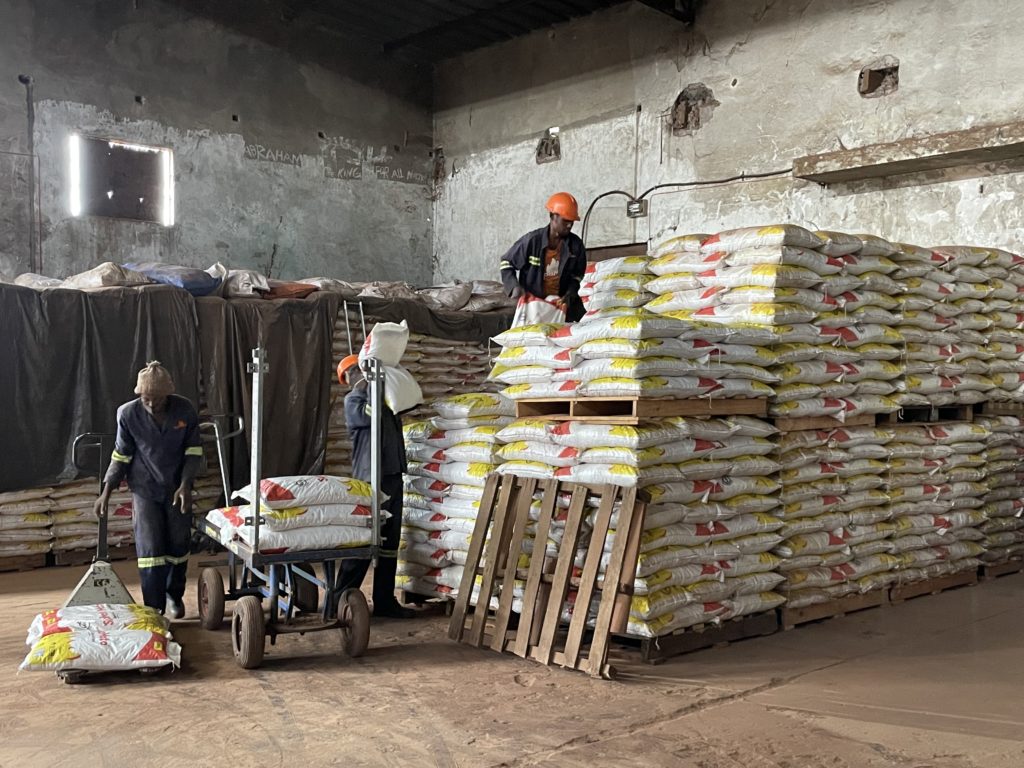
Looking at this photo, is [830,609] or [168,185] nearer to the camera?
[830,609]

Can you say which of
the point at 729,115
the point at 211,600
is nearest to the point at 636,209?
the point at 729,115

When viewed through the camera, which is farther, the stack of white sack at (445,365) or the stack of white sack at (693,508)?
the stack of white sack at (445,365)

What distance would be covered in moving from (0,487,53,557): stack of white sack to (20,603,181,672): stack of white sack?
3126mm

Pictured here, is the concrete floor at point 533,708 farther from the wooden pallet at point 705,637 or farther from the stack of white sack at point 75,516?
the stack of white sack at point 75,516

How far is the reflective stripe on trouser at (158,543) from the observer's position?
19.7 feet

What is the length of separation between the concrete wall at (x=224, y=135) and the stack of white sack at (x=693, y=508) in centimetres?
798

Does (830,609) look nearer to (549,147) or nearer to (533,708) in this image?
(533,708)

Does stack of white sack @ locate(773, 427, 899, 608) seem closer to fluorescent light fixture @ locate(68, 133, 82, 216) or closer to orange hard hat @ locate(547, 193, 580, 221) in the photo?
orange hard hat @ locate(547, 193, 580, 221)

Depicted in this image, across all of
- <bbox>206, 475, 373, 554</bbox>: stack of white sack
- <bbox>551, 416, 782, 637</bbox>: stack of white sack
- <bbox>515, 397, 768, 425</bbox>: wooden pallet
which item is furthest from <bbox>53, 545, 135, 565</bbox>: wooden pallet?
<bbox>551, 416, 782, 637</bbox>: stack of white sack

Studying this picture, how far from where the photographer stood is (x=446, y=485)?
20.7 feet

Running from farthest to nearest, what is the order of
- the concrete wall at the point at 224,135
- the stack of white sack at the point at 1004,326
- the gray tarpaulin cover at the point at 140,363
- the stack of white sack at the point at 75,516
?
the concrete wall at the point at 224,135 → the stack of white sack at the point at 75,516 → the gray tarpaulin cover at the point at 140,363 → the stack of white sack at the point at 1004,326

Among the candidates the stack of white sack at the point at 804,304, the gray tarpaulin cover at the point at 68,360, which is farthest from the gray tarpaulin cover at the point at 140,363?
the stack of white sack at the point at 804,304

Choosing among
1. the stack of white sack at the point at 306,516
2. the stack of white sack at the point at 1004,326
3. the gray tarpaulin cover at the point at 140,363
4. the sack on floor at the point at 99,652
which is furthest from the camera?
the gray tarpaulin cover at the point at 140,363

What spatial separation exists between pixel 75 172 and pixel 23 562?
504 centimetres
